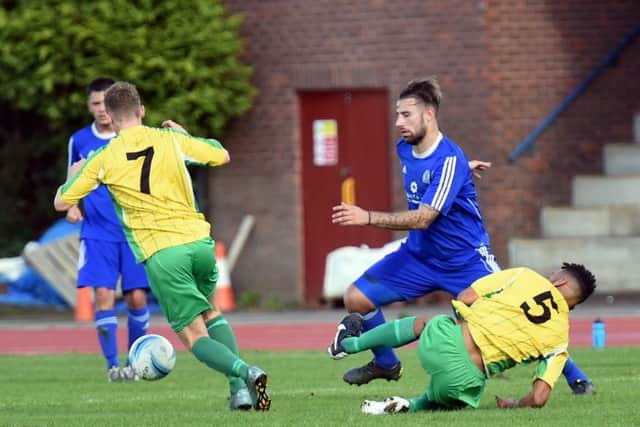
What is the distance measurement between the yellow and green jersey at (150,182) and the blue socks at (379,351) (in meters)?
1.44

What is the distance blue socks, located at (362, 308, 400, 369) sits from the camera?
10.4 metres

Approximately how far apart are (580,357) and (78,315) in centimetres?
894

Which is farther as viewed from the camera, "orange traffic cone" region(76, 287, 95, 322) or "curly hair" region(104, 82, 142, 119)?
"orange traffic cone" region(76, 287, 95, 322)

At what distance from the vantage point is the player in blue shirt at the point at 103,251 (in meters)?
12.9

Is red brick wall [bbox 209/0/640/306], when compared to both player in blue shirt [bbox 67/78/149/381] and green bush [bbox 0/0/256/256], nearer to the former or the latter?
green bush [bbox 0/0/256/256]

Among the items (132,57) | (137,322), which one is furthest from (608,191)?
(137,322)

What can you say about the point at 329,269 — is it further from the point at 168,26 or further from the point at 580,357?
the point at 580,357

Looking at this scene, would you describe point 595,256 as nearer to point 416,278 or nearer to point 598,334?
point 598,334

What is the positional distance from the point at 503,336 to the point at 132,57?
503 inches

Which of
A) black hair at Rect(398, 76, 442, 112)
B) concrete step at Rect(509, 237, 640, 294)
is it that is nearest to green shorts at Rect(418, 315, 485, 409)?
black hair at Rect(398, 76, 442, 112)

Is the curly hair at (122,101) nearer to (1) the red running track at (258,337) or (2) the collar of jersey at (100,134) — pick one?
(2) the collar of jersey at (100,134)

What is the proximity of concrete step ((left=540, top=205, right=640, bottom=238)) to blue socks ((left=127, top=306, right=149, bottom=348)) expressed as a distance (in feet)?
31.3

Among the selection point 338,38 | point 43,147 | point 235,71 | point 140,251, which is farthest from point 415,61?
point 140,251

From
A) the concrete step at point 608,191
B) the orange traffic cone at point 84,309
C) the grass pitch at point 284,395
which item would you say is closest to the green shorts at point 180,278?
the grass pitch at point 284,395
